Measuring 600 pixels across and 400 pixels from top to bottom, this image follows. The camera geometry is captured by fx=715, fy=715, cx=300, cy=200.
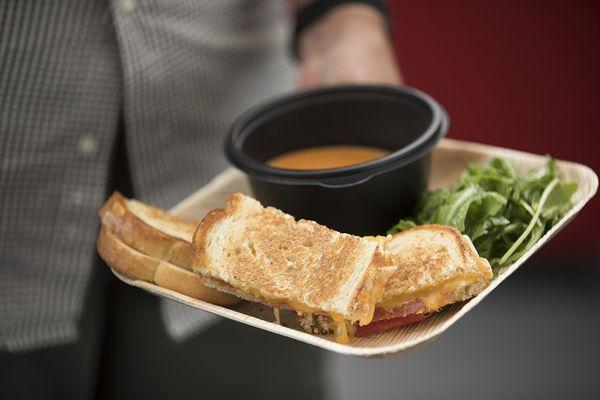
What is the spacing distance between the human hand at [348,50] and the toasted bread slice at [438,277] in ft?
2.57

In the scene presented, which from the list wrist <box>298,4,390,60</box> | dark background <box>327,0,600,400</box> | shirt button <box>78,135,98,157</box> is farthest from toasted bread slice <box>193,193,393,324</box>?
dark background <box>327,0,600,400</box>

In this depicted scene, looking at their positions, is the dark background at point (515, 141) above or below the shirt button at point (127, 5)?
below

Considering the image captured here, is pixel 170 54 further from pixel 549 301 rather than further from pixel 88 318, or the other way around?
pixel 549 301

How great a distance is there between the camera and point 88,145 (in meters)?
1.70

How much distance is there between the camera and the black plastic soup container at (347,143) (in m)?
1.34

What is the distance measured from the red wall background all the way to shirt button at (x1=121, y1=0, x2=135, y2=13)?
6.72 feet

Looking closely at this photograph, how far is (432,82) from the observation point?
11.5 ft

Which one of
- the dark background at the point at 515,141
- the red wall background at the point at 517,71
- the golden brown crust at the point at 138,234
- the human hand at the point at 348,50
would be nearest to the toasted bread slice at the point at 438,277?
the golden brown crust at the point at 138,234

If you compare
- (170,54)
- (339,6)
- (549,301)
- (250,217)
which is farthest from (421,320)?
(549,301)

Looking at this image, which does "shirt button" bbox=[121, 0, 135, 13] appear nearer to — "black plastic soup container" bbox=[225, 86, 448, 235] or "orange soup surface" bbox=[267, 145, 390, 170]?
"black plastic soup container" bbox=[225, 86, 448, 235]

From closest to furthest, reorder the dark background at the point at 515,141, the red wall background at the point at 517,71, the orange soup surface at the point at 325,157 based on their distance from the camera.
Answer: the orange soup surface at the point at 325,157 < the dark background at the point at 515,141 < the red wall background at the point at 517,71

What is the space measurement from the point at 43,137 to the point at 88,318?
498 millimetres

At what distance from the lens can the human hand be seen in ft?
6.33

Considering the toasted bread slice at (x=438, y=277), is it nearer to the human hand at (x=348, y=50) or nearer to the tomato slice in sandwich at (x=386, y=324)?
the tomato slice in sandwich at (x=386, y=324)
